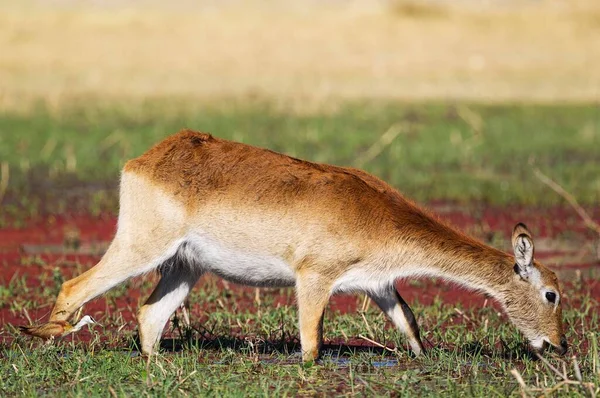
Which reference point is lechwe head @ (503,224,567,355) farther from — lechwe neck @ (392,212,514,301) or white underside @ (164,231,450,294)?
white underside @ (164,231,450,294)

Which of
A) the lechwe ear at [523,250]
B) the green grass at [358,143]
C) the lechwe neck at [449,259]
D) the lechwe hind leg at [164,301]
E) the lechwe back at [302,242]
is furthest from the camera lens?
the green grass at [358,143]

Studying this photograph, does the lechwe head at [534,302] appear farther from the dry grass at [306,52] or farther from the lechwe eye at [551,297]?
the dry grass at [306,52]

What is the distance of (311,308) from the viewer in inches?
265

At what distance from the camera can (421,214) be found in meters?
7.09

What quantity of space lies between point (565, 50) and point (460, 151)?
21.1 meters

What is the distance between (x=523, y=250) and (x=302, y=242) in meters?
1.24

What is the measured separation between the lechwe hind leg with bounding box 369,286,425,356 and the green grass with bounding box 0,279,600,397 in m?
0.09

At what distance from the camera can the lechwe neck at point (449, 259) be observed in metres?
6.94

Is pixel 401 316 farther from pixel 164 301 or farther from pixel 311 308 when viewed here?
pixel 164 301

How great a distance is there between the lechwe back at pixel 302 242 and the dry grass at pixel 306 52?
1724cm

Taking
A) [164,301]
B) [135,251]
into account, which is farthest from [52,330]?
[164,301]

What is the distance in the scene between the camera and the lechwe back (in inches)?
269

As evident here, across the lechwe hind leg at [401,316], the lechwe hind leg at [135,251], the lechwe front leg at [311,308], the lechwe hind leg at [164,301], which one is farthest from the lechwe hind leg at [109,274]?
the lechwe hind leg at [401,316]

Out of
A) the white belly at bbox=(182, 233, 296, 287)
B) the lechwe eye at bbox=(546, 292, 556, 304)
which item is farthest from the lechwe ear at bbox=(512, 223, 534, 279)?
the white belly at bbox=(182, 233, 296, 287)
